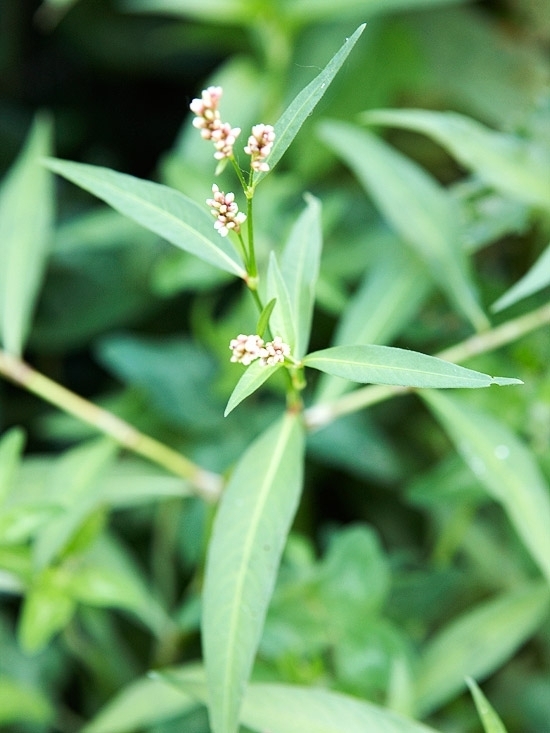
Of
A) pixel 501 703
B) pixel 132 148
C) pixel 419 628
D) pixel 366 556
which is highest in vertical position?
pixel 132 148

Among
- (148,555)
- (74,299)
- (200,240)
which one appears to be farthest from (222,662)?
(74,299)

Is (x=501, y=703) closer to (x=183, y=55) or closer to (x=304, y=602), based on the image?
(x=304, y=602)

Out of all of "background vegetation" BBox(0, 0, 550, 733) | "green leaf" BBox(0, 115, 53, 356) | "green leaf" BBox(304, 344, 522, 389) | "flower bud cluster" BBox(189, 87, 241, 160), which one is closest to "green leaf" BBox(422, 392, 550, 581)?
"background vegetation" BBox(0, 0, 550, 733)

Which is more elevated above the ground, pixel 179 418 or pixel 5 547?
pixel 179 418

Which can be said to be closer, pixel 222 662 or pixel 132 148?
pixel 222 662

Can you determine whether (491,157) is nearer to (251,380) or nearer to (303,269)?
(303,269)

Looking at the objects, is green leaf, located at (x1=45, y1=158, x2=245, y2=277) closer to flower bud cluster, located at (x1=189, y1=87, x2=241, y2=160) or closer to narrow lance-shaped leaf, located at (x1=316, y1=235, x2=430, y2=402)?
flower bud cluster, located at (x1=189, y1=87, x2=241, y2=160)
